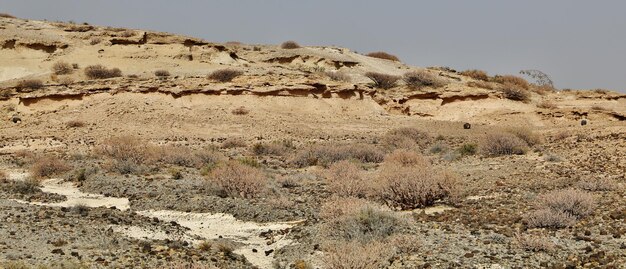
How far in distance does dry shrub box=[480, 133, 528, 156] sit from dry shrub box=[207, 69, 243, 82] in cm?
1627

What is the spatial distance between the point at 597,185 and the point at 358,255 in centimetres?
708

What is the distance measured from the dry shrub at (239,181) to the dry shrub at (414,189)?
3062mm

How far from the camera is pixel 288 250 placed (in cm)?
953

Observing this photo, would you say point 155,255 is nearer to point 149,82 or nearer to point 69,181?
point 69,181

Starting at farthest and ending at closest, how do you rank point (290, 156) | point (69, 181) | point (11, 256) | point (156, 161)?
point (290, 156) < point (156, 161) < point (69, 181) < point (11, 256)

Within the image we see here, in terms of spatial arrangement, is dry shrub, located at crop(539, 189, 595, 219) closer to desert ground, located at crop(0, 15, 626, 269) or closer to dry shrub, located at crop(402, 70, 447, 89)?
desert ground, located at crop(0, 15, 626, 269)

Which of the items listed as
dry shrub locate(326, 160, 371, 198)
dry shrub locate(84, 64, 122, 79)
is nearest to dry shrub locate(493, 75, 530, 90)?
dry shrub locate(84, 64, 122, 79)

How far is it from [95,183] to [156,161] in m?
4.08

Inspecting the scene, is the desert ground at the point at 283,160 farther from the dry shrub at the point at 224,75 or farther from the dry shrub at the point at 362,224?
the dry shrub at the point at 224,75

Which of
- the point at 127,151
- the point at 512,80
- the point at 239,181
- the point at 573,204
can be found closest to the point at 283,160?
the point at 127,151

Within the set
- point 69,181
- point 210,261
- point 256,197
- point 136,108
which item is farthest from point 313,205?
point 136,108

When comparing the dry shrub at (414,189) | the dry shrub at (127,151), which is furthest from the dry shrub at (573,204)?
the dry shrub at (127,151)

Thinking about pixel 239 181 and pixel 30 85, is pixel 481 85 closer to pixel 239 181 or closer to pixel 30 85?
pixel 30 85

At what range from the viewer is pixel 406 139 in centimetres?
2634
